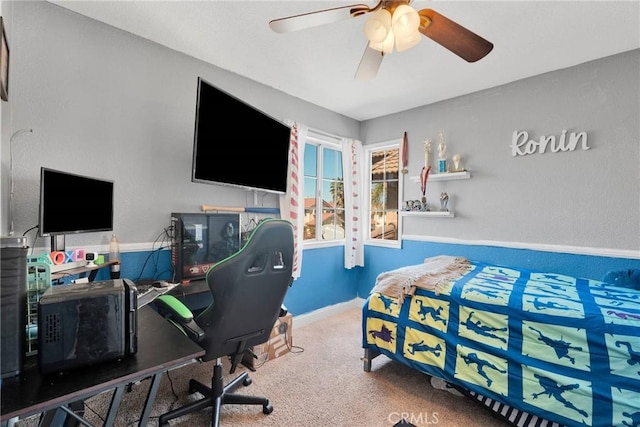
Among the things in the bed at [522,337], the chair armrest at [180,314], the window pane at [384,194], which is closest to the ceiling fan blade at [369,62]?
the bed at [522,337]

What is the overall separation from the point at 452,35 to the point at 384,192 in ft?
7.97

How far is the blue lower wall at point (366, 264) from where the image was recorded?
7.17ft

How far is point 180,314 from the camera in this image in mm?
1335

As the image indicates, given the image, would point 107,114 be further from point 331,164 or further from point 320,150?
point 331,164

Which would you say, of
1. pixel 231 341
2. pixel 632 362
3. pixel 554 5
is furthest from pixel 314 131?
pixel 632 362

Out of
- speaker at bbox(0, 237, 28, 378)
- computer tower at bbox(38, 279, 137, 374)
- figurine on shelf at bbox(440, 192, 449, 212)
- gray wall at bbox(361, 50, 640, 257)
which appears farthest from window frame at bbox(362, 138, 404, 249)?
speaker at bbox(0, 237, 28, 378)

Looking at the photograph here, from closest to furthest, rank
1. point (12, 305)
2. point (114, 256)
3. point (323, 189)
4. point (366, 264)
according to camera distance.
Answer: point (12, 305)
point (114, 256)
point (323, 189)
point (366, 264)

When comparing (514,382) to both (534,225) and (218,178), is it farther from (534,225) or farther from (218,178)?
(218,178)

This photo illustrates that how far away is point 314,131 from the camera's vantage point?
3.31 metres

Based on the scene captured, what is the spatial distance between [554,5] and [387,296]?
2.13 m

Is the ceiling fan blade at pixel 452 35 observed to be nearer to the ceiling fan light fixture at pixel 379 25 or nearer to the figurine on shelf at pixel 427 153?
the ceiling fan light fixture at pixel 379 25

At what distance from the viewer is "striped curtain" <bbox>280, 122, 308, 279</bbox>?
9.80 ft

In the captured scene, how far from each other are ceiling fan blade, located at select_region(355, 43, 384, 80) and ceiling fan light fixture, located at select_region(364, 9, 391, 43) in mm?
244

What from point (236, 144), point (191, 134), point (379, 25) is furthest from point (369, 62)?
point (191, 134)
